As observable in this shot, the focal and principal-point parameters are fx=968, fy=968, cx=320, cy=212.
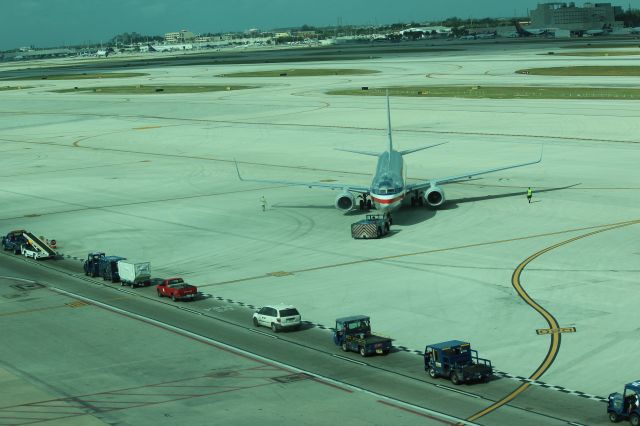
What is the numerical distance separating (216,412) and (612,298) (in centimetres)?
2230

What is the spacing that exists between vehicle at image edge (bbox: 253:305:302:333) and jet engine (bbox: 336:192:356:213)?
2739 cm

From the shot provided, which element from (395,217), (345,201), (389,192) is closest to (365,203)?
(345,201)

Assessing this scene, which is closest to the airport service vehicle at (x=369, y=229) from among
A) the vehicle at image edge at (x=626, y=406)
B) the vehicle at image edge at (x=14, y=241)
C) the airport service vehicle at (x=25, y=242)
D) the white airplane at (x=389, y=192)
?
the white airplane at (x=389, y=192)

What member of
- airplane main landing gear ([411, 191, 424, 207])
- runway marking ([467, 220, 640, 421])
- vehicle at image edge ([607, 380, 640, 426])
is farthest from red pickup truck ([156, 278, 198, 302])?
airplane main landing gear ([411, 191, 424, 207])

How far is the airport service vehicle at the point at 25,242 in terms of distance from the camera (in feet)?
213

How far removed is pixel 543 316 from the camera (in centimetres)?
4544

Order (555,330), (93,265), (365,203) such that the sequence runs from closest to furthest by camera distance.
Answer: (555,330) → (93,265) → (365,203)

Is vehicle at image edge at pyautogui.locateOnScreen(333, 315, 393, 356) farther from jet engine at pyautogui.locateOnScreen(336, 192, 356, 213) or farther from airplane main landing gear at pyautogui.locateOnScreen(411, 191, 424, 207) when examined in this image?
airplane main landing gear at pyautogui.locateOnScreen(411, 191, 424, 207)

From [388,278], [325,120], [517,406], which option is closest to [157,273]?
[388,278]

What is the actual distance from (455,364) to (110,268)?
27.3 metres

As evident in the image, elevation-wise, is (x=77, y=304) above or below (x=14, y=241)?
below

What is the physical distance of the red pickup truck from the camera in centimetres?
5191

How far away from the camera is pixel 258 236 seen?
67.3 meters

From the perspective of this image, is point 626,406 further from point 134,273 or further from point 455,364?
A: point 134,273
